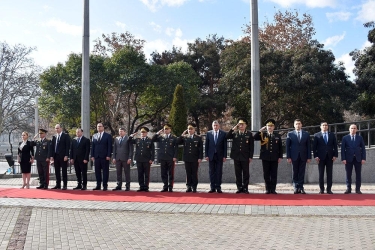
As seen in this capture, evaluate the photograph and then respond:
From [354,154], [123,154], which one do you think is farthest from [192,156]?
[354,154]

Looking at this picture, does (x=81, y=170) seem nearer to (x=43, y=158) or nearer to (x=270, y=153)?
(x=43, y=158)

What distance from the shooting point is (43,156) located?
12586 millimetres

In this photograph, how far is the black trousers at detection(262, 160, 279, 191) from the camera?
11.1m

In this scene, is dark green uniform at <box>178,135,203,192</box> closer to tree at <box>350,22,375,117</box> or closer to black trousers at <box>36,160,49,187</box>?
black trousers at <box>36,160,49,187</box>

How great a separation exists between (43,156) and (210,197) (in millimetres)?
5111

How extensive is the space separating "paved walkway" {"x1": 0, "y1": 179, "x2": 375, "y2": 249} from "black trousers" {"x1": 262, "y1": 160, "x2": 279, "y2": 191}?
222cm

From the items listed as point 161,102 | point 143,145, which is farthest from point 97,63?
point 143,145

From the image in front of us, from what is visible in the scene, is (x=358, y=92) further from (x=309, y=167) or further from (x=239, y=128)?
(x=239, y=128)

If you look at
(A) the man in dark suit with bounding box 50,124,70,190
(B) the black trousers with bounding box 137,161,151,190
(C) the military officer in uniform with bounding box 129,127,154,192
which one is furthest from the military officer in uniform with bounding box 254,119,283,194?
(A) the man in dark suit with bounding box 50,124,70,190

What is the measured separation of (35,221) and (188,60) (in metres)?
32.1

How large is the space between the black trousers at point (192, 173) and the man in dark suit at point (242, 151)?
1080mm

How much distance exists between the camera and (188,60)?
128ft

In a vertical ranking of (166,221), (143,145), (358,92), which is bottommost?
(166,221)

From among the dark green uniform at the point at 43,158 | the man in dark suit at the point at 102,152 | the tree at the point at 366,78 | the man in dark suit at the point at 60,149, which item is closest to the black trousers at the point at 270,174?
the man in dark suit at the point at 102,152
